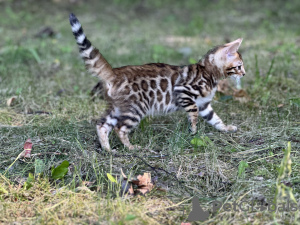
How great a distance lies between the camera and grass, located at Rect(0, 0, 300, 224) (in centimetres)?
267

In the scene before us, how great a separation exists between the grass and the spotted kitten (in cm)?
18

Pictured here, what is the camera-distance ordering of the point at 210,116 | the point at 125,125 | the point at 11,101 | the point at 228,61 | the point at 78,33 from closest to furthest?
the point at 78,33
the point at 125,125
the point at 228,61
the point at 210,116
the point at 11,101

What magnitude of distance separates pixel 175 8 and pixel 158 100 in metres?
7.87

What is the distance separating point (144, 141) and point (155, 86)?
24.3 inches

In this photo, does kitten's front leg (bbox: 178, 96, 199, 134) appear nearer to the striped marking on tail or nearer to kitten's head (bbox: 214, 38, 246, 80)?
kitten's head (bbox: 214, 38, 246, 80)

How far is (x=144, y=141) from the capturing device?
3.82 metres

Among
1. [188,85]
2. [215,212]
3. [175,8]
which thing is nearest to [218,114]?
[188,85]

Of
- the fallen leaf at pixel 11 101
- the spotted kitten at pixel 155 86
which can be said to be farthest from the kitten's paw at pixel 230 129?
the fallen leaf at pixel 11 101

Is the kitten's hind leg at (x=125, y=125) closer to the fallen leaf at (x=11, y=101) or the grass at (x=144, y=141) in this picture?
the grass at (x=144, y=141)

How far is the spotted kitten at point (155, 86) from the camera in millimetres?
3811

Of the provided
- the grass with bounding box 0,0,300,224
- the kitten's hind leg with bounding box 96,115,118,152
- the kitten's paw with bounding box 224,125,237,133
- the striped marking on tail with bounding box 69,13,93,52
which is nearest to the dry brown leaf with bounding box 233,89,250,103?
the grass with bounding box 0,0,300,224

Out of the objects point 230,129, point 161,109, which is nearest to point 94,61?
point 161,109

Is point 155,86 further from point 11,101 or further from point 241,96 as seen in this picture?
point 11,101

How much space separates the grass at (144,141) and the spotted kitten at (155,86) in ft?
0.58
